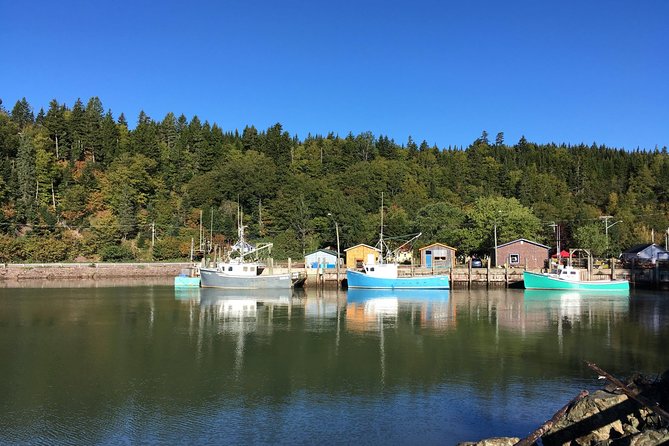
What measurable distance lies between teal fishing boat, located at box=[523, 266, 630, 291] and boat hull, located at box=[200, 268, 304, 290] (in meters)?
20.0

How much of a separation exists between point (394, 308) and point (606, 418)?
82.0 feet

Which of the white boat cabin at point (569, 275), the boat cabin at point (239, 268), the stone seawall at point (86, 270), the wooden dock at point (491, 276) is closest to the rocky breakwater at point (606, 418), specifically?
the white boat cabin at point (569, 275)

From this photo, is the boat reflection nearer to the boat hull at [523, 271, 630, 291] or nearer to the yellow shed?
the boat hull at [523, 271, 630, 291]

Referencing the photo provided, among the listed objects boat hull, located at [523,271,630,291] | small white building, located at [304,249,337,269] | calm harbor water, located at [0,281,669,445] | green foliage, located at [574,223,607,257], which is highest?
green foliage, located at [574,223,607,257]

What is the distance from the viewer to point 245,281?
4634cm

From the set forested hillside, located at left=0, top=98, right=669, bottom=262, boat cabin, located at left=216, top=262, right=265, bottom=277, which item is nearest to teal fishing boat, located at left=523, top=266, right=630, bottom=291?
forested hillside, located at left=0, top=98, right=669, bottom=262

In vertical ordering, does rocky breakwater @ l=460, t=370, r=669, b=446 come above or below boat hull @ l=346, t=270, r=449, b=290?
below

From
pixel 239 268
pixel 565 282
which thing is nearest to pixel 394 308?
pixel 239 268

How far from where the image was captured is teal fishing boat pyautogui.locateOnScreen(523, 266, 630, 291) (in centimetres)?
4459

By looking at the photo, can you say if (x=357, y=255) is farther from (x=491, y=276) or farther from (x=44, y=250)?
(x=44, y=250)

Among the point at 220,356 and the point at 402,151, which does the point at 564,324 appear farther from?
the point at 402,151

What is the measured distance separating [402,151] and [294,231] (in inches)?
1717

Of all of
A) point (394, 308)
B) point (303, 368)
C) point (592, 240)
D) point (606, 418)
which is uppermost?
point (592, 240)

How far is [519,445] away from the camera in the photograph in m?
9.28
